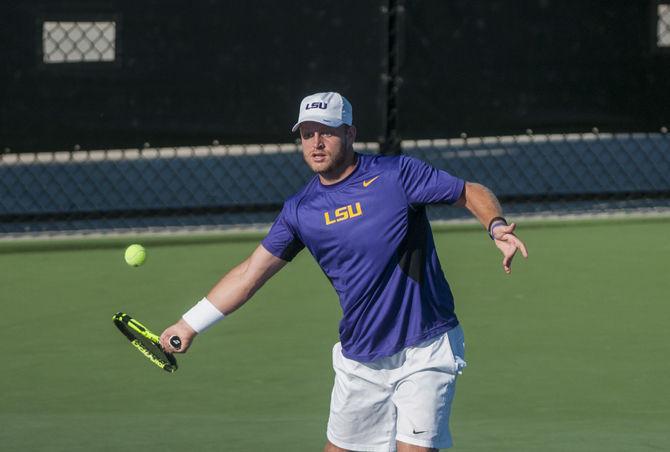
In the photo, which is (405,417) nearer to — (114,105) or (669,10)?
(114,105)

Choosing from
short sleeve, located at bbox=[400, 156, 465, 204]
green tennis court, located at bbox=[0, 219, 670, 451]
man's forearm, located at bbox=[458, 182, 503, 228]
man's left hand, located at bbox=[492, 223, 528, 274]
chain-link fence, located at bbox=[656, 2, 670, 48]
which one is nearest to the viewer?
man's left hand, located at bbox=[492, 223, 528, 274]

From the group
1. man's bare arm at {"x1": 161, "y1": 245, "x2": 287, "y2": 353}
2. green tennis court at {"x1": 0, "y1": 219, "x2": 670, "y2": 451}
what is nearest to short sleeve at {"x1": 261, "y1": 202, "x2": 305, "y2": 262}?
man's bare arm at {"x1": 161, "y1": 245, "x2": 287, "y2": 353}

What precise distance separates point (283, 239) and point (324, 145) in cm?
45

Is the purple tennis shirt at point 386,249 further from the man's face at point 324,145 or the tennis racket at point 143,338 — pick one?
the tennis racket at point 143,338

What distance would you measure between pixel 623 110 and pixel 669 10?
814mm

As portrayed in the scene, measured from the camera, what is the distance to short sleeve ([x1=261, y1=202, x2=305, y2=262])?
241 inches

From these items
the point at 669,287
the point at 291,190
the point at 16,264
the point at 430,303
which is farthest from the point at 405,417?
the point at 291,190

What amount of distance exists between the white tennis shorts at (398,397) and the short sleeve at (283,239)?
1.40 feet

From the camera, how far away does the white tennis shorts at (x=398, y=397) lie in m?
5.86

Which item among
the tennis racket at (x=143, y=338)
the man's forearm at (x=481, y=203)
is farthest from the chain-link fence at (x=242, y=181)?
the man's forearm at (x=481, y=203)

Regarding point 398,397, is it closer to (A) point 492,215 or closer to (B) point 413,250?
(B) point 413,250

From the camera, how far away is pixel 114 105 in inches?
440

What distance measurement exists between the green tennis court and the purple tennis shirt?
48.1 inches

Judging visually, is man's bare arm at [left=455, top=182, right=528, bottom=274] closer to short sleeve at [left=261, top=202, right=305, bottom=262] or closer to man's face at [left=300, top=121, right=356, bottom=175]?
man's face at [left=300, top=121, right=356, bottom=175]
